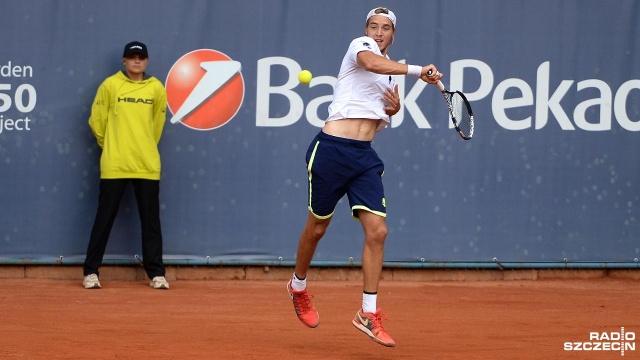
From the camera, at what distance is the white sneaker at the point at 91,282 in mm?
8922

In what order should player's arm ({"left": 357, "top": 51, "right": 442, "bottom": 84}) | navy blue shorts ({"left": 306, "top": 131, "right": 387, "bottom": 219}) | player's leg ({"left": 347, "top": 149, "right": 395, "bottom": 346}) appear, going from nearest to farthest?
player's arm ({"left": 357, "top": 51, "right": 442, "bottom": 84}) → player's leg ({"left": 347, "top": 149, "right": 395, "bottom": 346}) → navy blue shorts ({"left": 306, "top": 131, "right": 387, "bottom": 219})

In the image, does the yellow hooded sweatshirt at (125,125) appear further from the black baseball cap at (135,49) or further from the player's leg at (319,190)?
the player's leg at (319,190)

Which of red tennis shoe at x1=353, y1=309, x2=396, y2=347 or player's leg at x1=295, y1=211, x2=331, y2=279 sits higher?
player's leg at x1=295, y1=211, x2=331, y2=279

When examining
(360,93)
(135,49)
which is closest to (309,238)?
(360,93)

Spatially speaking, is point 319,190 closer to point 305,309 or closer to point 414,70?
point 305,309

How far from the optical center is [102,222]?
898cm

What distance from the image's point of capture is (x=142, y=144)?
9016 mm

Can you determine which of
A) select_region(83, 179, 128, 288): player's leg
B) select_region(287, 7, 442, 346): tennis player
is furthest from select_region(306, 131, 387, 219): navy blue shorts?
→ select_region(83, 179, 128, 288): player's leg

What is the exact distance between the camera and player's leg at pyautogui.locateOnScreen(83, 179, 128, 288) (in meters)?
8.98

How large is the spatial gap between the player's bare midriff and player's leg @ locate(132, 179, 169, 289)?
10.2 feet

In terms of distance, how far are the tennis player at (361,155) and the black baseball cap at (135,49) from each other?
302cm

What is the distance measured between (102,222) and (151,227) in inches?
15.0

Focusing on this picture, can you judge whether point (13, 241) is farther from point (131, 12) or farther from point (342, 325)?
point (342, 325)

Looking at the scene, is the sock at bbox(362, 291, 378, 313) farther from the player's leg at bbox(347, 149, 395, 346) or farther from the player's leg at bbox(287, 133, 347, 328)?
the player's leg at bbox(287, 133, 347, 328)
